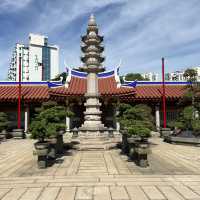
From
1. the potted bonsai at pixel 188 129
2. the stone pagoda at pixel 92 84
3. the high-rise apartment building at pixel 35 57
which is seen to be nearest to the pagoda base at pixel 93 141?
the stone pagoda at pixel 92 84

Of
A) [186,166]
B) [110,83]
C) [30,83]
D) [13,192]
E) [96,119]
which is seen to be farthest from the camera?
[30,83]

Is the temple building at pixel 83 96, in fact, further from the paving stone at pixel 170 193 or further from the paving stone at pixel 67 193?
the paving stone at pixel 170 193

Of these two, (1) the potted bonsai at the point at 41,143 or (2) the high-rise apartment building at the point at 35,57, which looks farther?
(2) the high-rise apartment building at the point at 35,57

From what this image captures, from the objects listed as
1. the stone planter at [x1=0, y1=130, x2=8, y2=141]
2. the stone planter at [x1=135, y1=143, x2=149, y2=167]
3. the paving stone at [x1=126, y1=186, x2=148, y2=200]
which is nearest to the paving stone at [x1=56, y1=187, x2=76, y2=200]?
the paving stone at [x1=126, y1=186, x2=148, y2=200]

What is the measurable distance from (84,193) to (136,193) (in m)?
1.13

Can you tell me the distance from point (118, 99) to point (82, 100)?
297cm

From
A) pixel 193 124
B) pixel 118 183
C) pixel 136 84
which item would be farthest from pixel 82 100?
pixel 118 183

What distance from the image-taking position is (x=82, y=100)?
21.3 m

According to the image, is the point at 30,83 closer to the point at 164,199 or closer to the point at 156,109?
the point at 156,109

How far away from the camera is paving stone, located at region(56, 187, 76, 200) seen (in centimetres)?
535

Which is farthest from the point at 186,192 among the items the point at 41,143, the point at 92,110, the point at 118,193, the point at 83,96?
the point at 83,96

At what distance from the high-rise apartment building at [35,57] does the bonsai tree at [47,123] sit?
9248 centimetres

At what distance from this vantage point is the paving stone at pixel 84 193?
17.5ft

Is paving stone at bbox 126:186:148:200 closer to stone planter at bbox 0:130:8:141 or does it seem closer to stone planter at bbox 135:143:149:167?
stone planter at bbox 135:143:149:167
